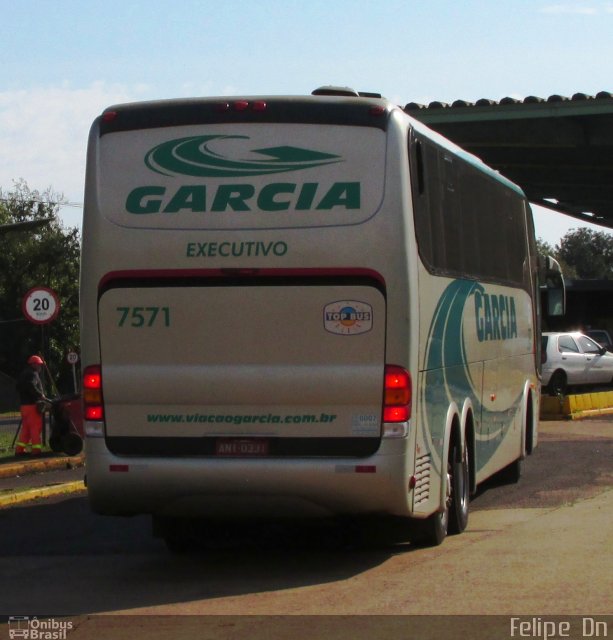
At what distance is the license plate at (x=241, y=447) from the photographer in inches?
372

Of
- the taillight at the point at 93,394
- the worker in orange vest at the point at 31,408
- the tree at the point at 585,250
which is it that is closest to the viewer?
the taillight at the point at 93,394

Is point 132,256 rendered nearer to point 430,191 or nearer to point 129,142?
point 129,142

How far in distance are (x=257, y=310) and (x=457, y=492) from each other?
295cm

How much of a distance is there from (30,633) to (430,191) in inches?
189

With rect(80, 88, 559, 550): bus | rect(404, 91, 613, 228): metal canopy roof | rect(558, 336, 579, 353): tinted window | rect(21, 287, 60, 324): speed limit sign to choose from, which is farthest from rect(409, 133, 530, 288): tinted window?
rect(558, 336, 579, 353): tinted window

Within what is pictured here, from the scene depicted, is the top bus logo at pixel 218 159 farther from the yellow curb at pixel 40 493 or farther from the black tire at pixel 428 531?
the yellow curb at pixel 40 493

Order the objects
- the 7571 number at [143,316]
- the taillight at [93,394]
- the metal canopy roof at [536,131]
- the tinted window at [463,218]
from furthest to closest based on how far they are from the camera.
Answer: the metal canopy roof at [536,131] → the tinted window at [463,218] → the taillight at [93,394] → the 7571 number at [143,316]

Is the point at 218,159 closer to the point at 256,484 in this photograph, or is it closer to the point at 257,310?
the point at 257,310

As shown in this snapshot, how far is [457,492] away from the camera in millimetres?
11312

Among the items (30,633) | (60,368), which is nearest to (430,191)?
(30,633)

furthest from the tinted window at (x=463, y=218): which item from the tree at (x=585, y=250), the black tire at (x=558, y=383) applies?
the tree at (x=585, y=250)

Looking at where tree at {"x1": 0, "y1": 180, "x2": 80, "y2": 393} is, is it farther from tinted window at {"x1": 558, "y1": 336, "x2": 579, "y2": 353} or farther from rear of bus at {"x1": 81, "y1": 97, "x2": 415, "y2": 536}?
rear of bus at {"x1": 81, "y1": 97, "x2": 415, "y2": 536}

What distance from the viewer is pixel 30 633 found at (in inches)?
297

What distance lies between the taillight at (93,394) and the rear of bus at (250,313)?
1cm
